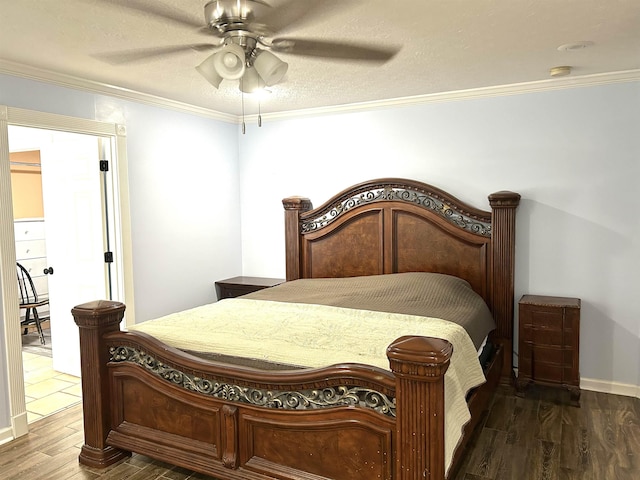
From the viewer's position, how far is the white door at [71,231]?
393cm

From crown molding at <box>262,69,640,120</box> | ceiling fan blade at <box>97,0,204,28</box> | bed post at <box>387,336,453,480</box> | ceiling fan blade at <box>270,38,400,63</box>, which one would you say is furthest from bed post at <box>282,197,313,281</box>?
bed post at <box>387,336,453,480</box>

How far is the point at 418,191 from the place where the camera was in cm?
412

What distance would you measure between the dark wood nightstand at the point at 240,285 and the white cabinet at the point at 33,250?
2.78 meters

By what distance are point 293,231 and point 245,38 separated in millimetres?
2444

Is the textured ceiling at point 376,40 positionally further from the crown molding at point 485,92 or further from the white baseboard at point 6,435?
the white baseboard at point 6,435

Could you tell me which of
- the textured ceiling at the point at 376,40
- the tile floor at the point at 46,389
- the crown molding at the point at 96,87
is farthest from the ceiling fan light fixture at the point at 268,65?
the tile floor at the point at 46,389

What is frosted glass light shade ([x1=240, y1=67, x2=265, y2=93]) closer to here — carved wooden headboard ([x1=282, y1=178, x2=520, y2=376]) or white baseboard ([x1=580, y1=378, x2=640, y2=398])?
carved wooden headboard ([x1=282, y1=178, x2=520, y2=376])

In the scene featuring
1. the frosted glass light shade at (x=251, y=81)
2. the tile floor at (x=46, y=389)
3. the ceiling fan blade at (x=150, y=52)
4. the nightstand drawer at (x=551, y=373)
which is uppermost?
the ceiling fan blade at (x=150, y=52)

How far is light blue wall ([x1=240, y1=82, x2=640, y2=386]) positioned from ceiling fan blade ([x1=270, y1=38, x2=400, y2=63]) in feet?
4.47

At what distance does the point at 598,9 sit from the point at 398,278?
7.14ft

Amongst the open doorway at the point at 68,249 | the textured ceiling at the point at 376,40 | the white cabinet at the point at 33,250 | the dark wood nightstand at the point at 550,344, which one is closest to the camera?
the textured ceiling at the point at 376,40

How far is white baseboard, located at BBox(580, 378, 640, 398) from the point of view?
141 inches

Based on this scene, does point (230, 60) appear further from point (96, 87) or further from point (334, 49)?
point (96, 87)

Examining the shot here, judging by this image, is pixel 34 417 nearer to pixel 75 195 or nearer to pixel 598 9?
pixel 75 195
